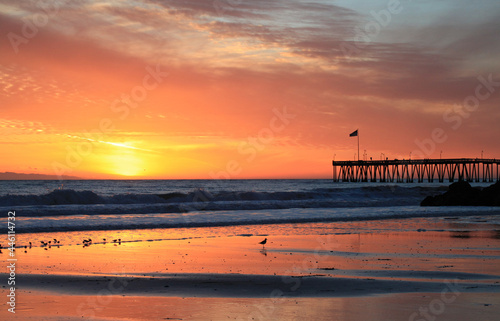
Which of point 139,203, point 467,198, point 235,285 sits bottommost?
point 235,285

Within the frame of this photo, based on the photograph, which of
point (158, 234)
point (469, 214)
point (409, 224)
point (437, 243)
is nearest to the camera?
point (437, 243)

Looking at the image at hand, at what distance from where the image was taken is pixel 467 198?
155ft

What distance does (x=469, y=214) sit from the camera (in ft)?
123

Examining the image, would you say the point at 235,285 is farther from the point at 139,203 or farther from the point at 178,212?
the point at 139,203

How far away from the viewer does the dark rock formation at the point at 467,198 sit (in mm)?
45975

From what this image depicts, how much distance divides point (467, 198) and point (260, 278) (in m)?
39.6

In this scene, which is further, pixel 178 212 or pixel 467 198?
pixel 467 198

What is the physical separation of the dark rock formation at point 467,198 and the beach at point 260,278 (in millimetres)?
26015

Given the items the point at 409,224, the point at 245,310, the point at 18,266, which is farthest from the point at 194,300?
the point at 409,224

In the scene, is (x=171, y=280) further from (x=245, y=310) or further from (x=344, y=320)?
(x=344, y=320)

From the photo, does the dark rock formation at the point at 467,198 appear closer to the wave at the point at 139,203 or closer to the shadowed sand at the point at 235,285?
the wave at the point at 139,203

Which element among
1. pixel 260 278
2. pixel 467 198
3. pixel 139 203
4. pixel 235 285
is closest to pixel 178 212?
pixel 139 203

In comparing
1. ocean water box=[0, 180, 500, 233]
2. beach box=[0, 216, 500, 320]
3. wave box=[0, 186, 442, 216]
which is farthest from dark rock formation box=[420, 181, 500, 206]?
beach box=[0, 216, 500, 320]

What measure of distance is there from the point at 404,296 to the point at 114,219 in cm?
2470
